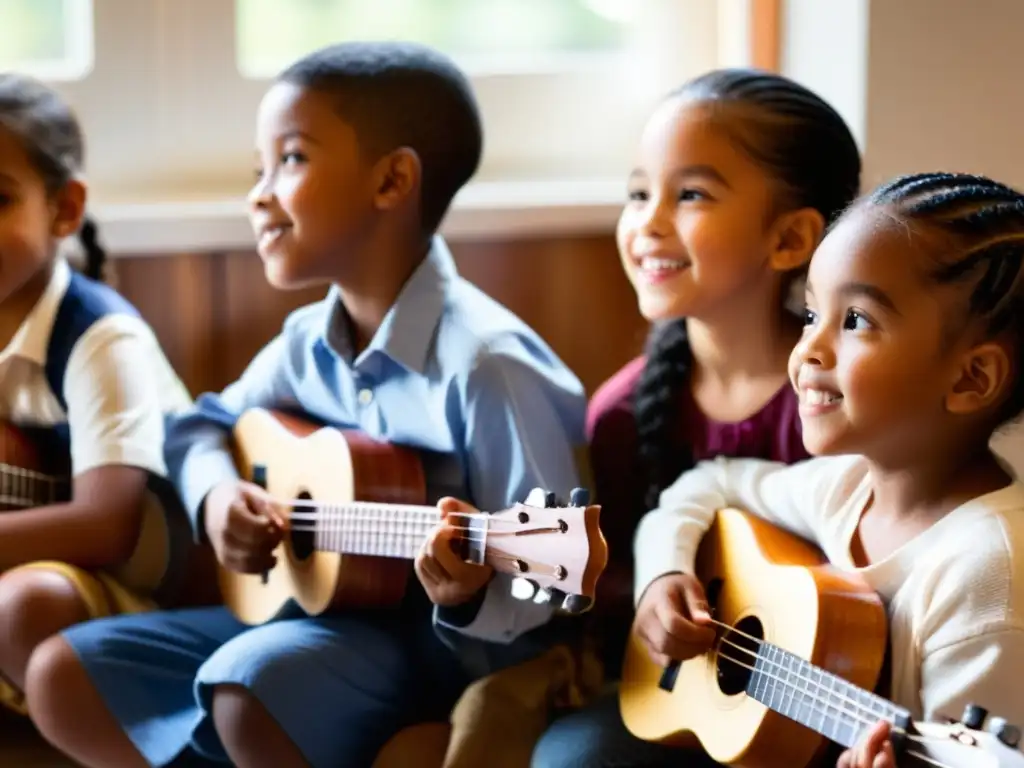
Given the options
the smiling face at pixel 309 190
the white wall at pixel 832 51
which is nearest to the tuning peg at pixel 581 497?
the smiling face at pixel 309 190

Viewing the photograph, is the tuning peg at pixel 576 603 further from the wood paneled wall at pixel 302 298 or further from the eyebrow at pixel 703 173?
the wood paneled wall at pixel 302 298

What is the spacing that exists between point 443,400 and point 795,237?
36 cm

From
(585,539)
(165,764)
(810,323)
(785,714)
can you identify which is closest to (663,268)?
(810,323)

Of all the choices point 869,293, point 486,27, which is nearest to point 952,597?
point 869,293

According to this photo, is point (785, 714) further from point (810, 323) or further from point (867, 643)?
point (810, 323)

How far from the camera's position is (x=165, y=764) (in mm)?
1312

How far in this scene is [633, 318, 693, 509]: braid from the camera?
Result: 1305mm

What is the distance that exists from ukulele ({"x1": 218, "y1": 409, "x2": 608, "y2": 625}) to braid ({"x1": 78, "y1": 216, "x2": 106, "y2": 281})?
0.26 metres

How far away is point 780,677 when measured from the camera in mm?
985

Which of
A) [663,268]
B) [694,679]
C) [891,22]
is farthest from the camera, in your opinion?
[891,22]

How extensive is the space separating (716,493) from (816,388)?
250 mm

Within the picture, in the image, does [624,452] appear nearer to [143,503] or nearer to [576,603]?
[576,603]

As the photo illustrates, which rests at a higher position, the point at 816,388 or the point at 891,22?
the point at 891,22

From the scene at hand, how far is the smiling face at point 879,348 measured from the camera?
3.18ft
